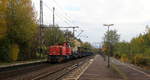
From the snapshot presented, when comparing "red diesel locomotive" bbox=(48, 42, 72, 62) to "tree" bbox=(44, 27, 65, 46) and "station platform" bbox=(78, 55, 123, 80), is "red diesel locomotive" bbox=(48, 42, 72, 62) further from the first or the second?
"tree" bbox=(44, 27, 65, 46)

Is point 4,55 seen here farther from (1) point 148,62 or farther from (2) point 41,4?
(1) point 148,62

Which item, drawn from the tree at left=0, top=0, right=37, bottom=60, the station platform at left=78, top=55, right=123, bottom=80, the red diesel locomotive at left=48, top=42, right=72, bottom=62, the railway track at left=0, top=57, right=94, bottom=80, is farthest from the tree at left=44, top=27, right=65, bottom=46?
the railway track at left=0, top=57, right=94, bottom=80

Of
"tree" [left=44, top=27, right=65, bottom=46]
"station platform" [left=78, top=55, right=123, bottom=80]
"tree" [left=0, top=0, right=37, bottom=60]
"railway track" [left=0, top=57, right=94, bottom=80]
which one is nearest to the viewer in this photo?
"railway track" [left=0, top=57, right=94, bottom=80]

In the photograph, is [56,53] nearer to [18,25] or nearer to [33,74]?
[18,25]

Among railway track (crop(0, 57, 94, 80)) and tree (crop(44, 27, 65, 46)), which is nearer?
railway track (crop(0, 57, 94, 80))

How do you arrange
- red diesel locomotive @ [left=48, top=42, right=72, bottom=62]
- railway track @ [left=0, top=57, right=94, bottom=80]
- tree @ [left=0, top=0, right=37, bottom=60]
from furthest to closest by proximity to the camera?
tree @ [left=0, top=0, right=37, bottom=60] < red diesel locomotive @ [left=48, top=42, right=72, bottom=62] < railway track @ [left=0, top=57, right=94, bottom=80]

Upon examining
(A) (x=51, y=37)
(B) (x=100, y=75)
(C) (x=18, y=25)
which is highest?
(C) (x=18, y=25)

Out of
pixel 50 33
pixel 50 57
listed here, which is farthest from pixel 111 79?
pixel 50 33

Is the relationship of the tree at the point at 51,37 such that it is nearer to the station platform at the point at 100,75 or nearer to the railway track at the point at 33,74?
the station platform at the point at 100,75

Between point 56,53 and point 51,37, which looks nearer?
point 56,53

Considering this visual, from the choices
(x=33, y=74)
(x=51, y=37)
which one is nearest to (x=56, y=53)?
(x=33, y=74)

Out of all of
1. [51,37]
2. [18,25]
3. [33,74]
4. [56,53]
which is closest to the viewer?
[33,74]

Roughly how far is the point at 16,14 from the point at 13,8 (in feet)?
3.78

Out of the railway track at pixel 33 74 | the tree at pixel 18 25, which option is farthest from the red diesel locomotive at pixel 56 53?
the railway track at pixel 33 74
